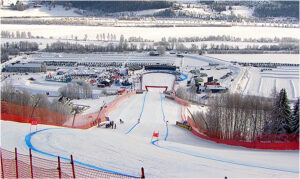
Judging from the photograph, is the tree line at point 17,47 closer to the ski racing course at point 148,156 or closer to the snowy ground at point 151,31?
the snowy ground at point 151,31

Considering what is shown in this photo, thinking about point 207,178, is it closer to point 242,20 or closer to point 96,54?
point 96,54

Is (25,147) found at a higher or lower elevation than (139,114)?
higher

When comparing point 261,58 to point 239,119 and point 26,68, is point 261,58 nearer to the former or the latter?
point 26,68

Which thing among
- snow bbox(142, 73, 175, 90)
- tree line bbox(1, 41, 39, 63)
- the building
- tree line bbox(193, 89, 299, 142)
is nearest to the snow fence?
tree line bbox(193, 89, 299, 142)

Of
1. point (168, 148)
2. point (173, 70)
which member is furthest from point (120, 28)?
point (168, 148)

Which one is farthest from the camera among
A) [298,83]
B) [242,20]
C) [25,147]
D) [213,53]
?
[242,20]

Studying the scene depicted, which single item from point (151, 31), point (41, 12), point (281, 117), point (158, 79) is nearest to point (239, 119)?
point (281, 117)
